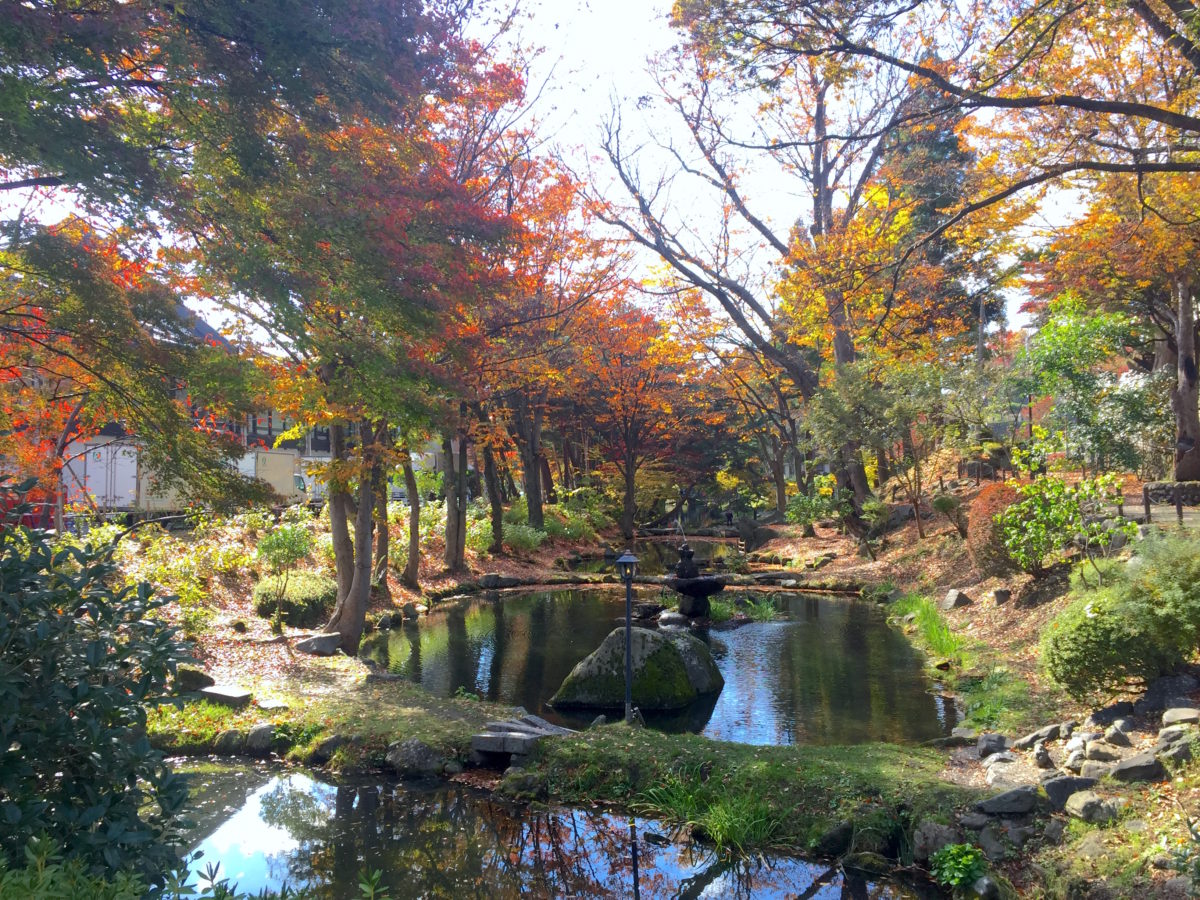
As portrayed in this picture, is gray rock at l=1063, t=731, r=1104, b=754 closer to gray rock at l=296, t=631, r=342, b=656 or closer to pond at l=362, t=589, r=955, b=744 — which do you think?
pond at l=362, t=589, r=955, b=744

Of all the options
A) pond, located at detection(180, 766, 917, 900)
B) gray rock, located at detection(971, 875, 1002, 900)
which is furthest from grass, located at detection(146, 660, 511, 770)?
gray rock, located at detection(971, 875, 1002, 900)

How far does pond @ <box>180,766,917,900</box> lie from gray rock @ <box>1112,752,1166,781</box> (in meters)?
1.65

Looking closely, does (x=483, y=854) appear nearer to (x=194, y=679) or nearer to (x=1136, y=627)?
(x=194, y=679)

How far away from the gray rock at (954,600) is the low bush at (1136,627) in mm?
5765

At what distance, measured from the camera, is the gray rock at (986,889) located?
4.64 metres

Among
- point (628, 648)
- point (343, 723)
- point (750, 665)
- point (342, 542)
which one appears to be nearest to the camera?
point (343, 723)

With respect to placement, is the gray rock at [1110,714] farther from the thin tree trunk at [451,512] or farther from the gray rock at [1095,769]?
the thin tree trunk at [451,512]

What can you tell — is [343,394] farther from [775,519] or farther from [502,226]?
[775,519]

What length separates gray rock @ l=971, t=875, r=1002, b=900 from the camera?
4645 millimetres

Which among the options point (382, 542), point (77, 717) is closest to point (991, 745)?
point (77, 717)

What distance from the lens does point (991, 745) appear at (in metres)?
6.83

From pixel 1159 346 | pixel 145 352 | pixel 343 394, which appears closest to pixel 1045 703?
pixel 343 394

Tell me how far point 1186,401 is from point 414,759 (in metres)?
16.2

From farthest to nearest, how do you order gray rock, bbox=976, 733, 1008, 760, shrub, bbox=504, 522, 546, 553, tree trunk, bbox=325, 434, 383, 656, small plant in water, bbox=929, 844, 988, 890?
shrub, bbox=504, 522, 546, 553
tree trunk, bbox=325, 434, 383, 656
gray rock, bbox=976, 733, 1008, 760
small plant in water, bbox=929, 844, 988, 890
